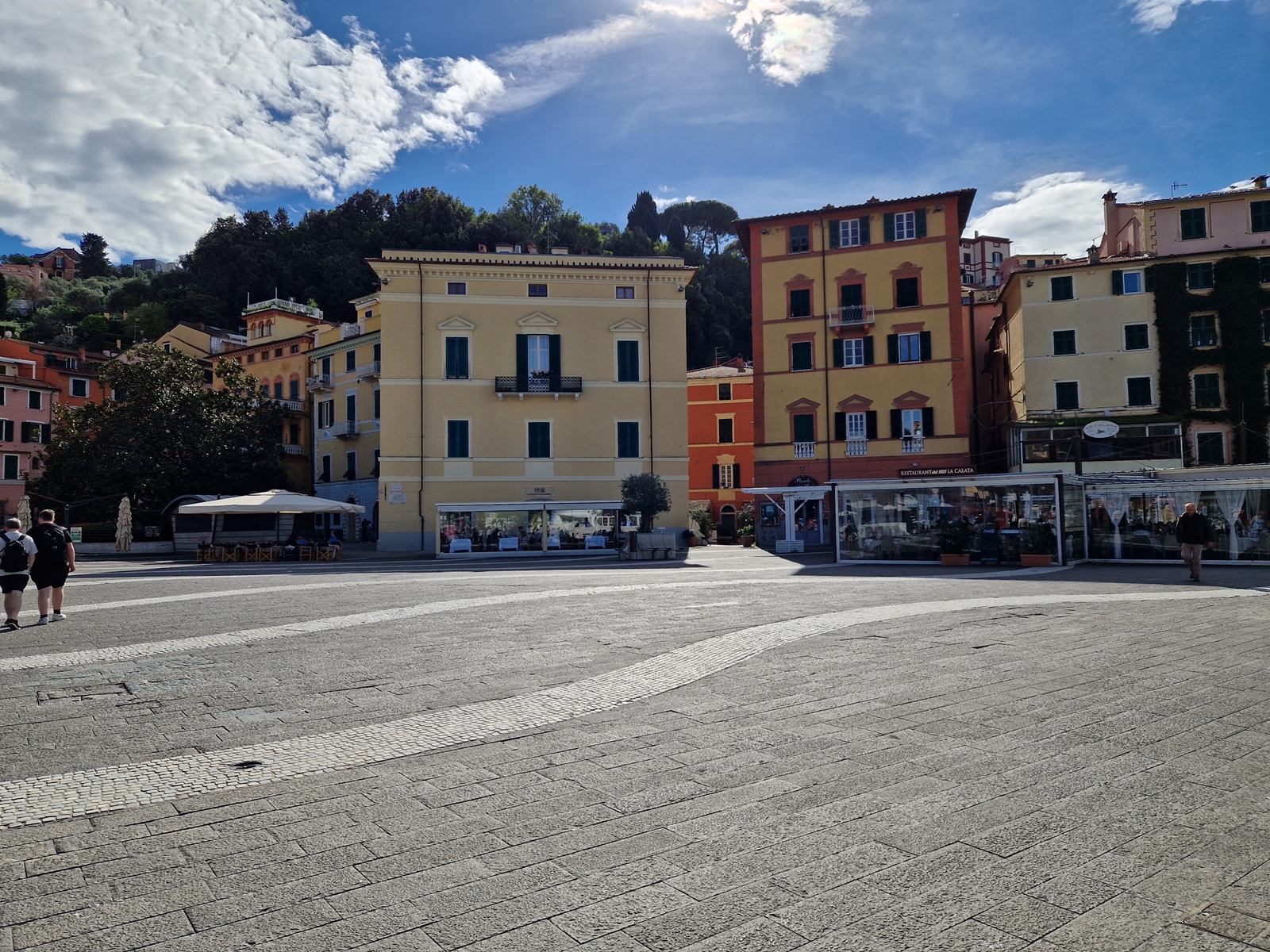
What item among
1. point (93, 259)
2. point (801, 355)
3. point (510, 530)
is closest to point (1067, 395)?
point (801, 355)

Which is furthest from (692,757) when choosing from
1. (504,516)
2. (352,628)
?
(504,516)

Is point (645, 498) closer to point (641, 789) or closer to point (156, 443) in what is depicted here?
point (156, 443)

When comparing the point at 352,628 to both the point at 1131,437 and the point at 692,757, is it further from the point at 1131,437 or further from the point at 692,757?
the point at 1131,437

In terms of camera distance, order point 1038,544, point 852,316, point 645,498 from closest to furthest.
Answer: point 1038,544 → point 645,498 → point 852,316

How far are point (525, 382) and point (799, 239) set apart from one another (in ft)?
48.6

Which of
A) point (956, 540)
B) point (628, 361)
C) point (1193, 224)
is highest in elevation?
point (1193, 224)

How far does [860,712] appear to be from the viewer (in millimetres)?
6219

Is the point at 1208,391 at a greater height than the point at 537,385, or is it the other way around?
the point at 537,385

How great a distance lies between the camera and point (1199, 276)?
34.9 m

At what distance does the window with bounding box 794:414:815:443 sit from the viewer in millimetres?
38500

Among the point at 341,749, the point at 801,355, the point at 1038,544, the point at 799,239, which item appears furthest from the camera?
the point at 799,239

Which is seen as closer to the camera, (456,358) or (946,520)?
(946,520)

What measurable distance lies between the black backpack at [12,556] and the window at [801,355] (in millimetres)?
32510

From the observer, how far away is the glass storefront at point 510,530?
31.3 metres
